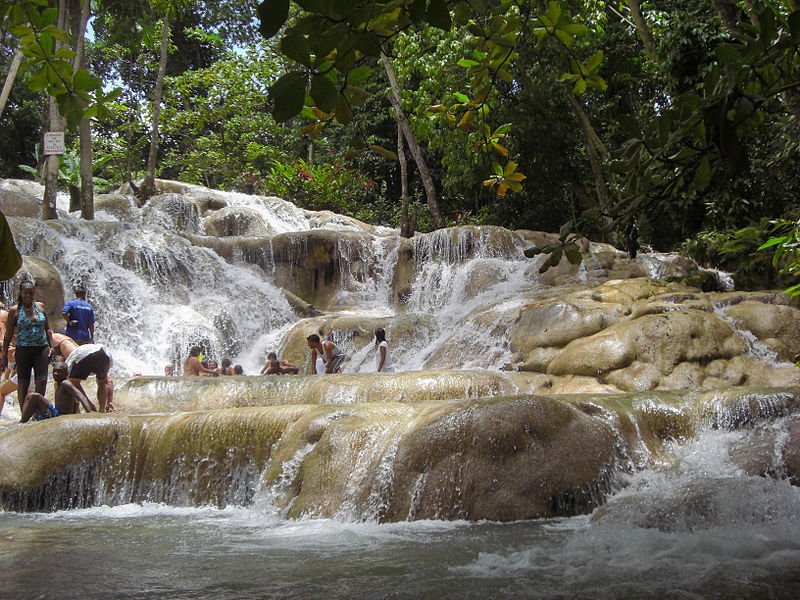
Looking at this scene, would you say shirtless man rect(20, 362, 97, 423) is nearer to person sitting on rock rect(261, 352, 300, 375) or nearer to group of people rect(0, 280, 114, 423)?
group of people rect(0, 280, 114, 423)

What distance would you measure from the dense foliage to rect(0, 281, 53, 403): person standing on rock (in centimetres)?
234

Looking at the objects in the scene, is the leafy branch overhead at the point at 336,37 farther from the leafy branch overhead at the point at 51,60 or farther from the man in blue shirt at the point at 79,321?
the man in blue shirt at the point at 79,321

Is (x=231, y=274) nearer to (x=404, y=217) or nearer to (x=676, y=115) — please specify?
(x=404, y=217)

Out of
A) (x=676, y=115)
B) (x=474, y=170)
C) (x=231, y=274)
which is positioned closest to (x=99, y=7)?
(x=231, y=274)

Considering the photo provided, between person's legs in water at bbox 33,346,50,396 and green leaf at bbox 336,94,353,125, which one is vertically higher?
green leaf at bbox 336,94,353,125

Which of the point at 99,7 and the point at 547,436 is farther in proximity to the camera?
the point at 99,7

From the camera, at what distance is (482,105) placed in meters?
2.92

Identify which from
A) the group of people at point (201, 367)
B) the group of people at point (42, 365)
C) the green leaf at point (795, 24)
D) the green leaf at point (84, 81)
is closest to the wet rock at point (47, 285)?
the group of people at point (201, 367)

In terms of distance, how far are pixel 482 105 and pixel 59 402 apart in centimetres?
686

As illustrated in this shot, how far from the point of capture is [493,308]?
12.2 metres

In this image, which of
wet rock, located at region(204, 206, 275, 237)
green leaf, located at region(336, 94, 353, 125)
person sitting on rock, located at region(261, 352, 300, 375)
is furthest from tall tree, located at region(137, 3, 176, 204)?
green leaf, located at region(336, 94, 353, 125)

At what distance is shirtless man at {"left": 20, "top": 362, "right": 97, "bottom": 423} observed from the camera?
8.05 meters

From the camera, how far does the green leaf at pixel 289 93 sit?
1557 millimetres

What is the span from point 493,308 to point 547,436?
6313 millimetres
